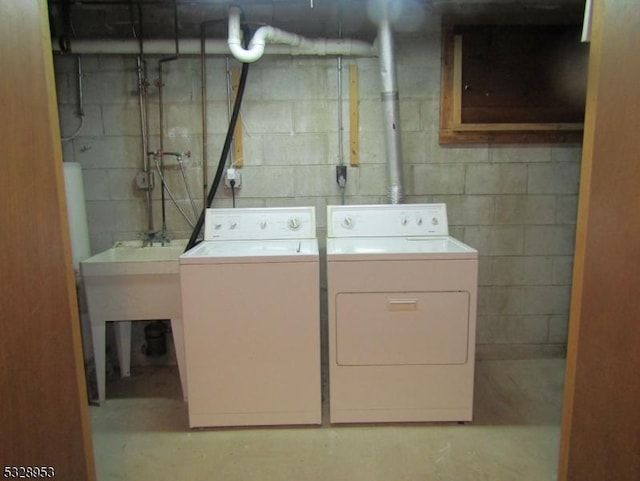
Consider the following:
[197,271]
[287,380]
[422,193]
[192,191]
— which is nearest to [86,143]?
[192,191]

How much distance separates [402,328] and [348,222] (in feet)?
2.34

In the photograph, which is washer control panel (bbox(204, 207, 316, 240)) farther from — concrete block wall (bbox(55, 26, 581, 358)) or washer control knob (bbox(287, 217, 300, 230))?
concrete block wall (bbox(55, 26, 581, 358))

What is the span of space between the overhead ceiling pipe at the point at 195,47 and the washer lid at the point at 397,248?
3.55 feet

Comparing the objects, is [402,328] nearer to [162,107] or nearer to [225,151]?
[225,151]

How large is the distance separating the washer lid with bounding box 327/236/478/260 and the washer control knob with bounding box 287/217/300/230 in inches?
8.0

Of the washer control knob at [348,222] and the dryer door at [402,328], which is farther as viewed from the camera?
the washer control knob at [348,222]

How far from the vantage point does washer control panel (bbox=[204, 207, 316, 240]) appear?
90.0 inches

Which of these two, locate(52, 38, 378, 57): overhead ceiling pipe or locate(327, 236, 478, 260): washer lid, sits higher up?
locate(52, 38, 378, 57): overhead ceiling pipe

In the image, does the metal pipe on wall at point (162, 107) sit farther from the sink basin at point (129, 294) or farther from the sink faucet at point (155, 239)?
the sink basin at point (129, 294)

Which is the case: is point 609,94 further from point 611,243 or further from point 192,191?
point 192,191

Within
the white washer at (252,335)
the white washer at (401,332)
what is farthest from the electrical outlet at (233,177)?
the white washer at (401,332)

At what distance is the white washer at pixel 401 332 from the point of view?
1817mm

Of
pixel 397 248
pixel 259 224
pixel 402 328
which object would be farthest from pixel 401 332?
pixel 259 224

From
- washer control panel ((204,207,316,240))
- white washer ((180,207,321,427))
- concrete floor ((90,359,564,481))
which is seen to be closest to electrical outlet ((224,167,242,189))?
washer control panel ((204,207,316,240))
